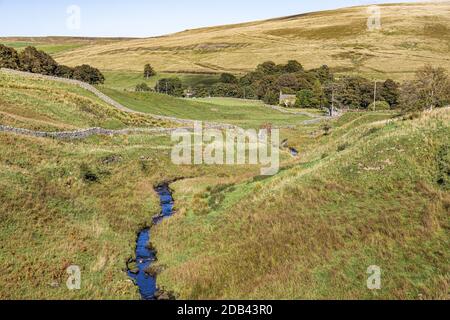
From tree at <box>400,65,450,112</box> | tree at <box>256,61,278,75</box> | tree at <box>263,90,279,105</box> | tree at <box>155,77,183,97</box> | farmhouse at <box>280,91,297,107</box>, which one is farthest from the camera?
tree at <box>256,61,278,75</box>

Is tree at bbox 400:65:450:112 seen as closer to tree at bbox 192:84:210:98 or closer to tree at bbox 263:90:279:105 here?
tree at bbox 263:90:279:105

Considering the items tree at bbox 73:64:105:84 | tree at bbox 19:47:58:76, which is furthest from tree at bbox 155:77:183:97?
tree at bbox 19:47:58:76

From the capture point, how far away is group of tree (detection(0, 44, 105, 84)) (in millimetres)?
117625

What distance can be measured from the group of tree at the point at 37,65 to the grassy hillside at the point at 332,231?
104m

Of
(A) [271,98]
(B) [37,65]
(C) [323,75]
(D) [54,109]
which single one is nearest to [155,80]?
(B) [37,65]

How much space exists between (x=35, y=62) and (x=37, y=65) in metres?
1.40

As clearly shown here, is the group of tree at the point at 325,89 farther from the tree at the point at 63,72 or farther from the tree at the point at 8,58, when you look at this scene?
the tree at the point at 8,58

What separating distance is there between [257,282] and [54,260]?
9.34 meters

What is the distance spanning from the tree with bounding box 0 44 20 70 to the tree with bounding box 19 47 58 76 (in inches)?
168

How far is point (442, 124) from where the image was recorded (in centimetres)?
2873

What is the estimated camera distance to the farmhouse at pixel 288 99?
134 metres

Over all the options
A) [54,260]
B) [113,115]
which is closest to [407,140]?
[54,260]

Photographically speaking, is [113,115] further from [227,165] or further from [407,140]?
[407,140]
